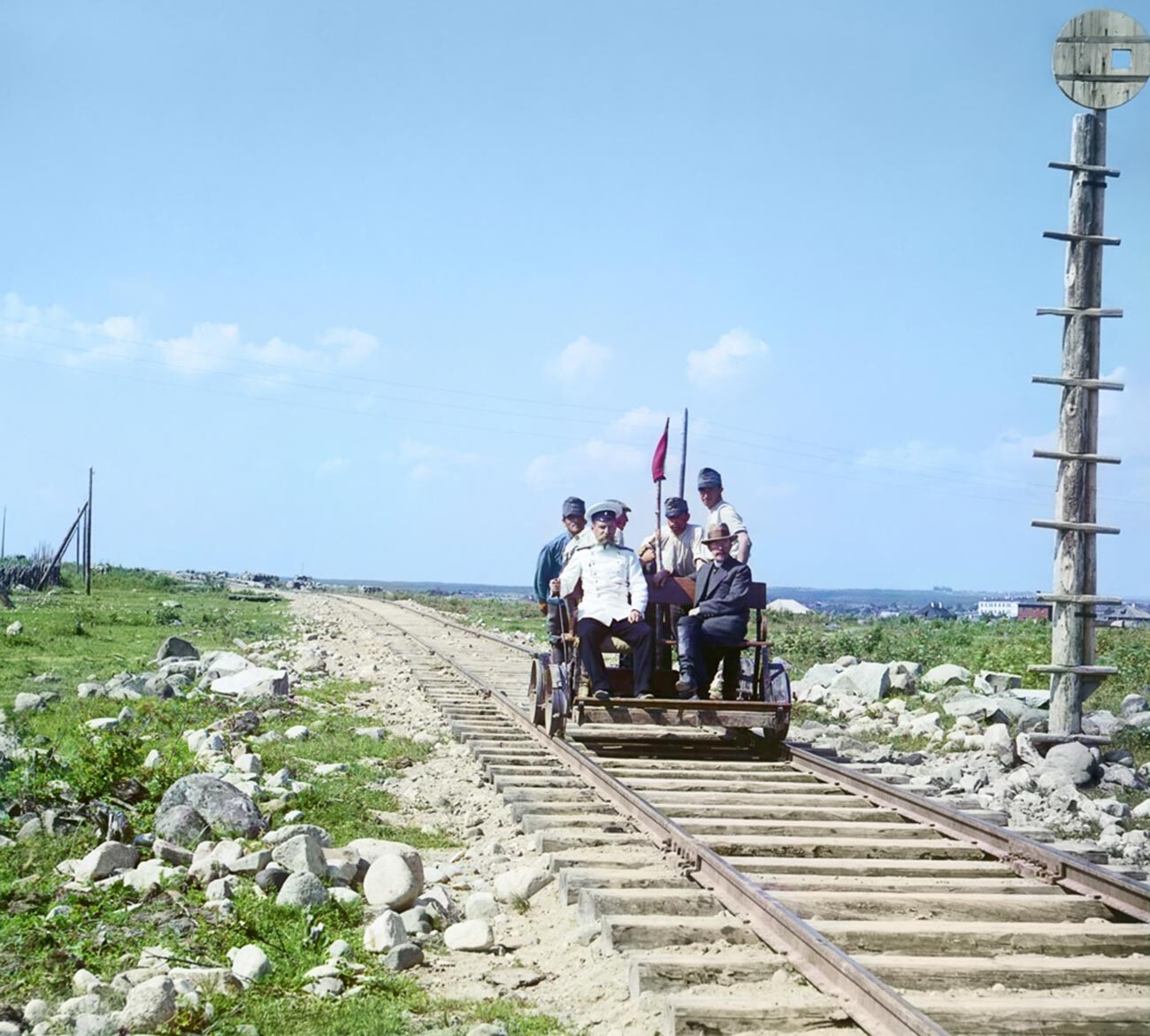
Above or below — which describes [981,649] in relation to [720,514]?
below

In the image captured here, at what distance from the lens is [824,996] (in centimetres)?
452

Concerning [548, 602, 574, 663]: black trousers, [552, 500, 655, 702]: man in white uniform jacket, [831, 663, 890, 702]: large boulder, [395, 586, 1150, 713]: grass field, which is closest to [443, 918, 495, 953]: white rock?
[552, 500, 655, 702]: man in white uniform jacket

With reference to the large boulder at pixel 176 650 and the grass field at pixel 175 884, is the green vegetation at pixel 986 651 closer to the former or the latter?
the grass field at pixel 175 884

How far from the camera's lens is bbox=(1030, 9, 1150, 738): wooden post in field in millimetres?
11172

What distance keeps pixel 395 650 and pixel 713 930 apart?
17.9 m

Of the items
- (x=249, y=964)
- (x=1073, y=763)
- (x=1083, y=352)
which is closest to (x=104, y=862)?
(x=249, y=964)

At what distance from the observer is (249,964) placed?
5.08 meters

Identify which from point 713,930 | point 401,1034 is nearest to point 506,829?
point 713,930

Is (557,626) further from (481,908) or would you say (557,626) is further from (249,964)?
(249,964)

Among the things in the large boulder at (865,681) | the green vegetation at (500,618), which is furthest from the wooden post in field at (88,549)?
the large boulder at (865,681)

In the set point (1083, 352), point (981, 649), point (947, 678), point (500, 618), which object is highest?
point (1083, 352)

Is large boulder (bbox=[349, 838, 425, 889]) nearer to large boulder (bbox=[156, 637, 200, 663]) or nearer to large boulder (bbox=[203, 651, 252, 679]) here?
large boulder (bbox=[203, 651, 252, 679])

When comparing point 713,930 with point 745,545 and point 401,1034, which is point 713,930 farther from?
point 745,545

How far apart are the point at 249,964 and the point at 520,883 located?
5.23ft
